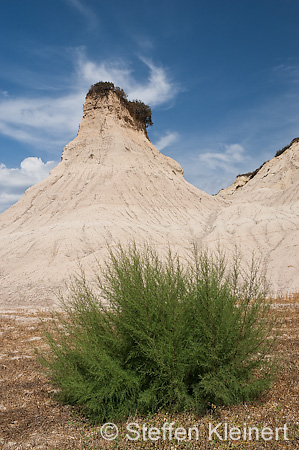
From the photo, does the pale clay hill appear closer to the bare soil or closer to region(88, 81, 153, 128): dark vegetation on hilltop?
region(88, 81, 153, 128): dark vegetation on hilltop

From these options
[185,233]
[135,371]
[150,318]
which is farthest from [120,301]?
[185,233]

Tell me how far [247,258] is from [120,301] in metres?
19.0

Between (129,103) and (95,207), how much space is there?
18801 mm

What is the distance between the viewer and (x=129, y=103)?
129ft

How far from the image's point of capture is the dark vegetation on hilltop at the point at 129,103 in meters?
36.8

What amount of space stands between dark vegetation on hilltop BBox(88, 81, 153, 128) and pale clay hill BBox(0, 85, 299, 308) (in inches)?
24.0

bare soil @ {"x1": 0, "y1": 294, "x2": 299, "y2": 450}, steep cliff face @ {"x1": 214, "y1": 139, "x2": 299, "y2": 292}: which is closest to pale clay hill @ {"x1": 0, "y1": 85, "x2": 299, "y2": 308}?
steep cliff face @ {"x1": 214, "y1": 139, "x2": 299, "y2": 292}

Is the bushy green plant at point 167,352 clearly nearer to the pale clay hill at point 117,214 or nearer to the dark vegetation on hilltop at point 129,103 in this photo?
the pale clay hill at point 117,214

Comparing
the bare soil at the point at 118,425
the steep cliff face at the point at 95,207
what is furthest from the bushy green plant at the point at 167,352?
the steep cliff face at the point at 95,207

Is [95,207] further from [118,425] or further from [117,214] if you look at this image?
[118,425]

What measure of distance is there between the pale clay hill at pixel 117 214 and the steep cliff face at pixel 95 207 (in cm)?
9

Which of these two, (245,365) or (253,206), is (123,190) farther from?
(245,365)

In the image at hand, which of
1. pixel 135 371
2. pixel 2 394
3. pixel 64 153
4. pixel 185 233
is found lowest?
pixel 2 394

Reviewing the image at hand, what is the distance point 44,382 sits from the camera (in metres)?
6.11
